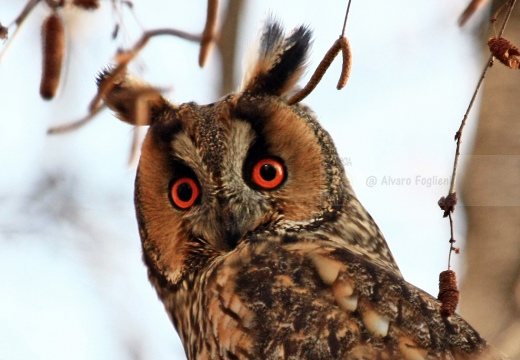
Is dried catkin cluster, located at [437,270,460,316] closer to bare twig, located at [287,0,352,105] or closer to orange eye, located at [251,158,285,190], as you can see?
bare twig, located at [287,0,352,105]

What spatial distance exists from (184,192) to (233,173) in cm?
29

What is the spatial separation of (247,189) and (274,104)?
0.42 m

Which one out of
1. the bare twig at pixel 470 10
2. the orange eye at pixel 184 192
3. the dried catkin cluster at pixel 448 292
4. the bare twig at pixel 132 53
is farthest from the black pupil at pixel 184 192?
the bare twig at pixel 470 10

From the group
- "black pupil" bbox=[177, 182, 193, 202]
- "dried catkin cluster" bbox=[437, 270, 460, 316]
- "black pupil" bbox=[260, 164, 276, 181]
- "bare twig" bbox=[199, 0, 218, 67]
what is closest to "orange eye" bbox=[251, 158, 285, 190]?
"black pupil" bbox=[260, 164, 276, 181]

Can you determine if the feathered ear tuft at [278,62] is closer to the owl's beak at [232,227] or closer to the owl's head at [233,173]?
the owl's head at [233,173]

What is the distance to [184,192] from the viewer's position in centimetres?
334

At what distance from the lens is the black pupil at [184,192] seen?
10.9ft

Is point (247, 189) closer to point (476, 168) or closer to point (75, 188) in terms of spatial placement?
point (476, 168)

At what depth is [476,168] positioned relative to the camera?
420cm

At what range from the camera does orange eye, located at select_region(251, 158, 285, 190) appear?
10.5ft

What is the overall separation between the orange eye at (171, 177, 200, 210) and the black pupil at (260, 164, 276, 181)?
0.95 ft

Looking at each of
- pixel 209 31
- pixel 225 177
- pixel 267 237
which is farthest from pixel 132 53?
pixel 267 237

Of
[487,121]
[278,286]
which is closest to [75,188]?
[487,121]

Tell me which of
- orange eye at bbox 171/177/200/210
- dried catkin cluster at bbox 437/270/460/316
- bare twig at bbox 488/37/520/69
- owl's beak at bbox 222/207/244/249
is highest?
orange eye at bbox 171/177/200/210
